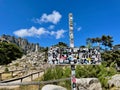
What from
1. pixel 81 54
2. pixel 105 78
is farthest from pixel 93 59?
pixel 105 78

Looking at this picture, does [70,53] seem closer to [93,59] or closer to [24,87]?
[93,59]

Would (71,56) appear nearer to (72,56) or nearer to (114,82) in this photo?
(72,56)

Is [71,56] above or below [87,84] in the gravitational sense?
A: above

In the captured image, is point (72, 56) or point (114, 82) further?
point (114, 82)

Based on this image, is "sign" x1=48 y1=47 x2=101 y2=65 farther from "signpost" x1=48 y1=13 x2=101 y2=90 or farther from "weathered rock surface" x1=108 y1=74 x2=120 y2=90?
"weathered rock surface" x1=108 y1=74 x2=120 y2=90

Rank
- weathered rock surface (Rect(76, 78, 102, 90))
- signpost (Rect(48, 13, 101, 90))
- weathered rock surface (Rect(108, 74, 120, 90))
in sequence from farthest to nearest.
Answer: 1. weathered rock surface (Rect(108, 74, 120, 90))
2. weathered rock surface (Rect(76, 78, 102, 90))
3. signpost (Rect(48, 13, 101, 90))

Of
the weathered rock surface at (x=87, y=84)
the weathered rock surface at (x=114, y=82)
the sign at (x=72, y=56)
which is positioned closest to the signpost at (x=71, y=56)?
the sign at (x=72, y=56)

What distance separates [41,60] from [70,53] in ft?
99.9

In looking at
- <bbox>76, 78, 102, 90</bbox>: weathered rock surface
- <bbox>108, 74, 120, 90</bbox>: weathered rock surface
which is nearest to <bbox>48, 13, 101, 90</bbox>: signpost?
<bbox>76, 78, 102, 90</bbox>: weathered rock surface

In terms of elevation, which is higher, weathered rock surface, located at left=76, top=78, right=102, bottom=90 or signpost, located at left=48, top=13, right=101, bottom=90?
signpost, located at left=48, top=13, right=101, bottom=90

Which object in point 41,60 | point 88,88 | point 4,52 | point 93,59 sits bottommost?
point 88,88

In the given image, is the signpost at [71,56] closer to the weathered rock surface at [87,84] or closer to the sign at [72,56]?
the sign at [72,56]

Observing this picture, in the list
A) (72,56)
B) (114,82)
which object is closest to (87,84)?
(114,82)

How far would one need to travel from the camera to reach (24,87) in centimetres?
1126
